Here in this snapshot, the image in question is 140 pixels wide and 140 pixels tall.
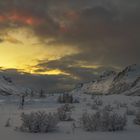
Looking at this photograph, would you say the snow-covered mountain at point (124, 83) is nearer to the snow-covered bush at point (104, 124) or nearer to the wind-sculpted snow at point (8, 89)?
the wind-sculpted snow at point (8, 89)

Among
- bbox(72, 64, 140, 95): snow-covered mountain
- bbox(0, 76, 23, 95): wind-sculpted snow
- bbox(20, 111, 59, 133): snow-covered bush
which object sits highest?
bbox(72, 64, 140, 95): snow-covered mountain

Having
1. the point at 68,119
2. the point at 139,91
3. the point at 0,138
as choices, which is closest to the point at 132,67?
the point at 139,91

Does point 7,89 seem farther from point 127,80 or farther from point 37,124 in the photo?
point 37,124

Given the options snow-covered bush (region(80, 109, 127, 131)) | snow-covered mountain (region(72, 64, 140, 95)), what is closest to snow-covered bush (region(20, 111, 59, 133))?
snow-covered bush (region(80, 109, 127, 131))

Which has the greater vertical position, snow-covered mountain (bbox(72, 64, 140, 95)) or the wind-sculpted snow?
snow-covered mountain (bbox(72, 64, 140, 95))

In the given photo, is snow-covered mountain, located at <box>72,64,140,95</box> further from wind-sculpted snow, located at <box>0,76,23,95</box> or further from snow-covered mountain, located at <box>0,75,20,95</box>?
snow-covered mountain, located at <box>0,75,20,95</box>

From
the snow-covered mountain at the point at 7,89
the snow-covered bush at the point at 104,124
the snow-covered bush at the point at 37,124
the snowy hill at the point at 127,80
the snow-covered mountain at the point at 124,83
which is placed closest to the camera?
the snow-covered bush at the point at 37,124

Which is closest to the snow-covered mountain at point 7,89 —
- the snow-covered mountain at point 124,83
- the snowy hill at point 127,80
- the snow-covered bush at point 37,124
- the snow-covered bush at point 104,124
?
the snow-covered mountain at point 124,83

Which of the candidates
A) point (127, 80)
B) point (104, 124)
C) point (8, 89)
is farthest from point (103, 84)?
point (104, 124)

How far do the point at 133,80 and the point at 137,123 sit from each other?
47.5 meters

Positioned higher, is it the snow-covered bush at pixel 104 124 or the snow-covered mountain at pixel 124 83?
the snow-covered mountain at pixel 124 83

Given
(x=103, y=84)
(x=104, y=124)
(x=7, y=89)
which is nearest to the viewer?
(x=104, y=124)

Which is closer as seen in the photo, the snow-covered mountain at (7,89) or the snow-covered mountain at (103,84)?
the snow-covered mountain at (7,89)

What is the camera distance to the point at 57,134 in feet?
30.1
